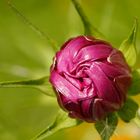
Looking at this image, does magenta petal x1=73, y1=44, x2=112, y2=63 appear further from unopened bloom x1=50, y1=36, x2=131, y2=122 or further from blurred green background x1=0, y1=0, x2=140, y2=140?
blurred green background x1=0, y1=0, x2=140, y2=140

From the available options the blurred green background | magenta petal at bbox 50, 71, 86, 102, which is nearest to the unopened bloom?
magenta petal at bbox 50, 71, 86, 102

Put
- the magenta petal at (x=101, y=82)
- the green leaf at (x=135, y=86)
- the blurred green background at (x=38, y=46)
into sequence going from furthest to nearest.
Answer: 1. the blurred green background at (x=38, y=46)
2. the green leaf at (x=135, y=86)
3. the magenta petal at (x=101, y=82)

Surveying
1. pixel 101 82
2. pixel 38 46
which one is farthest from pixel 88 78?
pixel 38 46

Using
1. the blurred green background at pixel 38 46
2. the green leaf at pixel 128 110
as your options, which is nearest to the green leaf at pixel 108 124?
the green leaf at pixel 128 110

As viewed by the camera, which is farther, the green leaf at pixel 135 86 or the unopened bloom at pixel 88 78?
the green leaf at pixel 135 86

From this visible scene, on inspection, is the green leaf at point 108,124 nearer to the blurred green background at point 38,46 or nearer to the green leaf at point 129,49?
the green leaf at point 129,49

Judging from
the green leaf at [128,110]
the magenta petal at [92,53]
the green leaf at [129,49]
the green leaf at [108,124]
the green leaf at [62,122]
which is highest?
the magenta petal at [92,53]
